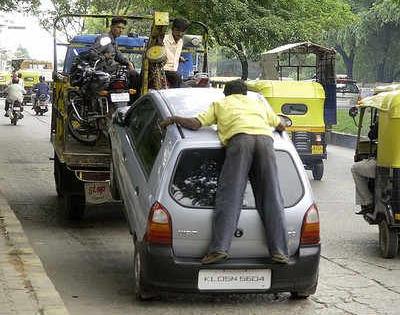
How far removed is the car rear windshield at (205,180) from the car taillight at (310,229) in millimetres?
147

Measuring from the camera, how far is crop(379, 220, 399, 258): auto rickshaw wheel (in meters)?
8.85

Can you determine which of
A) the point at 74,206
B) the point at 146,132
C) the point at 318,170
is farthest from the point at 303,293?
the point at 318,170

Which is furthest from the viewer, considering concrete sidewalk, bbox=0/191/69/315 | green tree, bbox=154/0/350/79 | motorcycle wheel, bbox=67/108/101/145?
green tree, bbox=154/0/350/79

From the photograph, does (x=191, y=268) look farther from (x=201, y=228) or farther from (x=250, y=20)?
(x=250, y=20)

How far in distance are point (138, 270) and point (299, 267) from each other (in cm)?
130

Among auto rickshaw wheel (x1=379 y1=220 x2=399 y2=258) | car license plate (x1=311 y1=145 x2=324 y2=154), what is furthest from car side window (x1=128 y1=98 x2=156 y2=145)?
car license plate (x1=311 y1=145 x2=324 y2=154)

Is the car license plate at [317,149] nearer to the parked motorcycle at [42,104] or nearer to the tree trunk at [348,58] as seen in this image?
the parked motorcycle at [42,104]

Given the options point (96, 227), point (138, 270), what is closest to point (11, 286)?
point (138, 270)

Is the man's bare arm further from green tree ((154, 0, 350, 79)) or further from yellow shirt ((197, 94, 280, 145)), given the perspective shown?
green tree ((154, 0, 350, 79))

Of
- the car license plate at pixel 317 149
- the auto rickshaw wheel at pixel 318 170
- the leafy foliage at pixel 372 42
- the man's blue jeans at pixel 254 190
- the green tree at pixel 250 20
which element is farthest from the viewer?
the leafy foliage at pixel 372 42

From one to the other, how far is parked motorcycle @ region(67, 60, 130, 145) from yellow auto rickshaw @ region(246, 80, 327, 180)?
19.8 feet

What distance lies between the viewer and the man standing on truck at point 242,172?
6203 millimetres

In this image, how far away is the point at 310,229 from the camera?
6488mm

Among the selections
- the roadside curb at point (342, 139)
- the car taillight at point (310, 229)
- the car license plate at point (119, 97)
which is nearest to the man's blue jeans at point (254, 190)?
the car taillight at point (310, 229)
